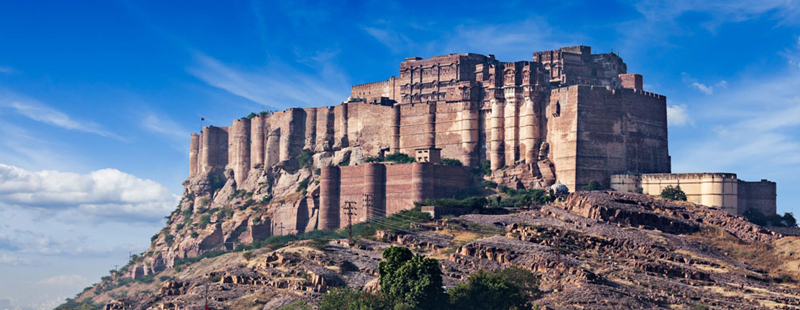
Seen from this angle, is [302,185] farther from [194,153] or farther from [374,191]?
[194,153]

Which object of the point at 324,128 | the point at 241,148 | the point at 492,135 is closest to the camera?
the point at 492,135

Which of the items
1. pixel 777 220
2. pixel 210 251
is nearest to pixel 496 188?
pixel 777 220

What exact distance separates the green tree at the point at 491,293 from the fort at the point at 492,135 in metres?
41.6

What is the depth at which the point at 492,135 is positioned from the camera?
12875 centimetres

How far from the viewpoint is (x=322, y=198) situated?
128875 mm

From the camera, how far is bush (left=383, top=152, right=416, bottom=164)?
425ft

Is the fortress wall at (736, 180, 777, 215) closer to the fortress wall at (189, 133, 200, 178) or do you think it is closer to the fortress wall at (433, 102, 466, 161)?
the fortress wall at (433, 102, 466, 161)

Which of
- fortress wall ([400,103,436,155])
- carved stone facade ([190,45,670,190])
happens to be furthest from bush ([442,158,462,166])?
fortress wall ([400,103,436,155])

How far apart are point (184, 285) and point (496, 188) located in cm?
4313

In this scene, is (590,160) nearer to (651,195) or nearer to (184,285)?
(651,195)

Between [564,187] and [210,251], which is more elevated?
[564,187]

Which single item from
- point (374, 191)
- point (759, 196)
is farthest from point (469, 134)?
point (759, 196)

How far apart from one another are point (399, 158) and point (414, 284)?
55.9 metres

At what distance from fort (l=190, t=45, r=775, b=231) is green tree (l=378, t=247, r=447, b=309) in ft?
141
